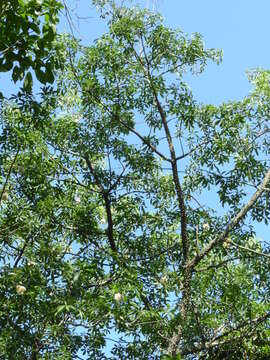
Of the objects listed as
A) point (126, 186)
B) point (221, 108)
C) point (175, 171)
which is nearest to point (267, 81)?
point (221, 108)

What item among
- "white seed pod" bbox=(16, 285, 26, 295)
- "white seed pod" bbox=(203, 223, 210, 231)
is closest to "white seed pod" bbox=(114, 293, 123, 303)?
"white seed pod" bbox=(16, 285, 26, 295)

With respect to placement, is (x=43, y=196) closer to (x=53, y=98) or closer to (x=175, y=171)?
(x=53, y=98)

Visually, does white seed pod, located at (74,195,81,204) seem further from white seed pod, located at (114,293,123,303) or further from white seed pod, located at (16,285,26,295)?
white seed pod, located at (114,293,123,303)

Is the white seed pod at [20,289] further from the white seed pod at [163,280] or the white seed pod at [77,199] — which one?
the white seed pod at [77,199]

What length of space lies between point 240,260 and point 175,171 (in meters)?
1.26

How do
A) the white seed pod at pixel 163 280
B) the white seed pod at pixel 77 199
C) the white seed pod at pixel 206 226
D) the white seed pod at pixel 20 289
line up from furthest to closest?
the white seed pod at pixel 77 199
the white seed pod at pixel 206 226
the white seed pod at pixel 163 280
the white seed pod at pixel 20 289

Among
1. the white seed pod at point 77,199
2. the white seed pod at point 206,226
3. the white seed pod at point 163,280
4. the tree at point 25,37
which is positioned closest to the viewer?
the tree at point 25,37

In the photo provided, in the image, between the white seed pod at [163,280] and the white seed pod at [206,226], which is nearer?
the white seed pod at [163,280]

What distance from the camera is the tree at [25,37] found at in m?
3.63

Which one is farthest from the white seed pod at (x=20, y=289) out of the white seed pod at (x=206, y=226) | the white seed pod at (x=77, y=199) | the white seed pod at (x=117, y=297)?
the white seed pod at (x=206, y=226)

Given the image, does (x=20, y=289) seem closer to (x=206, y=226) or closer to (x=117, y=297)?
(x=117, y=297)

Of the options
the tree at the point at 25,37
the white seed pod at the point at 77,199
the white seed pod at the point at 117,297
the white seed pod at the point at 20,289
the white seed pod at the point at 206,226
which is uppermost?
the white seed pod at the point at 77,199

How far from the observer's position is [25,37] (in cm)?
369

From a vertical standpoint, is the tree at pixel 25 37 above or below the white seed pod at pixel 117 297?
above
